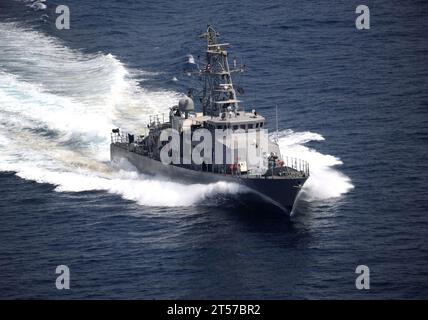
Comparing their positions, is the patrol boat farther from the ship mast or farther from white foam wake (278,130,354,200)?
white foam wake (278,130,354,200)

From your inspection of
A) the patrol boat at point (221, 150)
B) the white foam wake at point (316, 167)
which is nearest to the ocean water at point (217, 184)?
the white foam wake at point (316, 167)

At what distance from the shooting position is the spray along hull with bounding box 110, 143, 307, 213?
9012 cm

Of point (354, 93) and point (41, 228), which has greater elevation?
point (354, 93)

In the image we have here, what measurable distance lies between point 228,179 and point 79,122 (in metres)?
26.5

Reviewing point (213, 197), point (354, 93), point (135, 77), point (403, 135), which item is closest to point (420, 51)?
point (354, 93)

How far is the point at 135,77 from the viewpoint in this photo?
12606 centimetres

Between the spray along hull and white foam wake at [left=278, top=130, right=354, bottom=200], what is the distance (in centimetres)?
461

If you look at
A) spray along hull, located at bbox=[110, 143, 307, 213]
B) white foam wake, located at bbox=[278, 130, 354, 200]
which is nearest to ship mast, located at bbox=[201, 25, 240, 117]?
spray along hull, located at bbox=[110, 143, 307, 213]

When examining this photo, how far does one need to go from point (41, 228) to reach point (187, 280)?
56.5 feet

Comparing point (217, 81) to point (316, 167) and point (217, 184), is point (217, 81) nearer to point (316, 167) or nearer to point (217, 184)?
point (217, 184)

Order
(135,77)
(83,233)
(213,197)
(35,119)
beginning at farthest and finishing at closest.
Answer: (135,77)
(35,119)
(213,197)
(83,233)

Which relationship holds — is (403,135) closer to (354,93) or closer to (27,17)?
(354,93)
